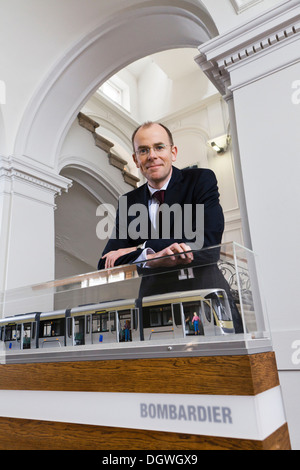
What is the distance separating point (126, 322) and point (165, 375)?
35cm

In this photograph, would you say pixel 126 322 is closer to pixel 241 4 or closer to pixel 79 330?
pixel 79 330

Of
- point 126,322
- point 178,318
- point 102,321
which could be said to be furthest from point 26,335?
point 178,318

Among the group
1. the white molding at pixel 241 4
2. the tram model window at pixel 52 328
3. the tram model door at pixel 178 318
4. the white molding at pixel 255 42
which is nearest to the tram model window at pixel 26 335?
the tram model window at pixel 52 328

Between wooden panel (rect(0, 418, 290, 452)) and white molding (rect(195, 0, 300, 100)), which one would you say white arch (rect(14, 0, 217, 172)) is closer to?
white molding (rect(195, 0, 300, 100))

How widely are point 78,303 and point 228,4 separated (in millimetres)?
2996

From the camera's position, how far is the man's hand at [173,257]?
140 cm

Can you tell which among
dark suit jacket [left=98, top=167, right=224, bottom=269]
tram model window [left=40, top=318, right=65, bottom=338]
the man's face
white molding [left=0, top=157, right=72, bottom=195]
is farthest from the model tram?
white molding [left=0, top=157, right=72, bottom=195]

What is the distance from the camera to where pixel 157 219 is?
1.89m

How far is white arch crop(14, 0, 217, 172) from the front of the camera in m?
4.46

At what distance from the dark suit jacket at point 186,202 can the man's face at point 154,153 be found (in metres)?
0.09
